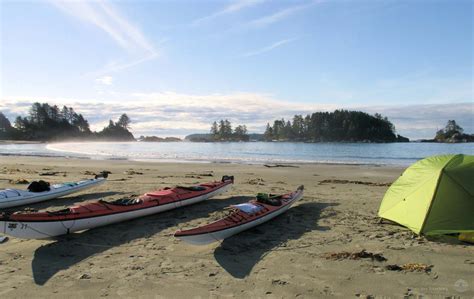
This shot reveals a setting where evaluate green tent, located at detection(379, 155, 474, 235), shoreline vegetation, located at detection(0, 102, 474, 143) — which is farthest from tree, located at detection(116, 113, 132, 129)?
green tent, located at detection(379, 155, 474, 235)

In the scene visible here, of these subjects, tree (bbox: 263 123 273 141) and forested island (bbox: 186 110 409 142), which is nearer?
forested island (bbox: 186 110 409 142)

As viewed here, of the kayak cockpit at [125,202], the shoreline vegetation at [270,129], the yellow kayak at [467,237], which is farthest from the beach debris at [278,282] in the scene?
the shoreline vegetation at [270,129]

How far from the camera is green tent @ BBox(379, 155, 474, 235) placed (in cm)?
726

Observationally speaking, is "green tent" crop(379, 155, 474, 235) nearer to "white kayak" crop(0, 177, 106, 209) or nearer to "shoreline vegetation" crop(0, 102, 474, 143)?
"white kayak" crop(0, 177, 106, 209)

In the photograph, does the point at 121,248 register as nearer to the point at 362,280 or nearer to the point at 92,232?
the point at 92,232

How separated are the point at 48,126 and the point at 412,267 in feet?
409

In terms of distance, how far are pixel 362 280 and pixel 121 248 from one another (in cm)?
433

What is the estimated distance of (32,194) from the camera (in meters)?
10.8

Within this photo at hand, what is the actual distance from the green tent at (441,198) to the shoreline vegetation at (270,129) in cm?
10585

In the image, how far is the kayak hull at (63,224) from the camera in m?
6.70

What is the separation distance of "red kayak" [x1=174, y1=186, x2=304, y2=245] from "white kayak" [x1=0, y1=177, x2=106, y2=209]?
636 centimetres

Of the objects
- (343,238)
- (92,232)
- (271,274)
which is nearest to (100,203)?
(92,232)

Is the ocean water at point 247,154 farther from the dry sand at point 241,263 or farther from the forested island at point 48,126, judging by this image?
the forested island at point 48,126

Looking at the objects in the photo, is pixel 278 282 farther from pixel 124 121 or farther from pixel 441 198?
pixel 124 121
